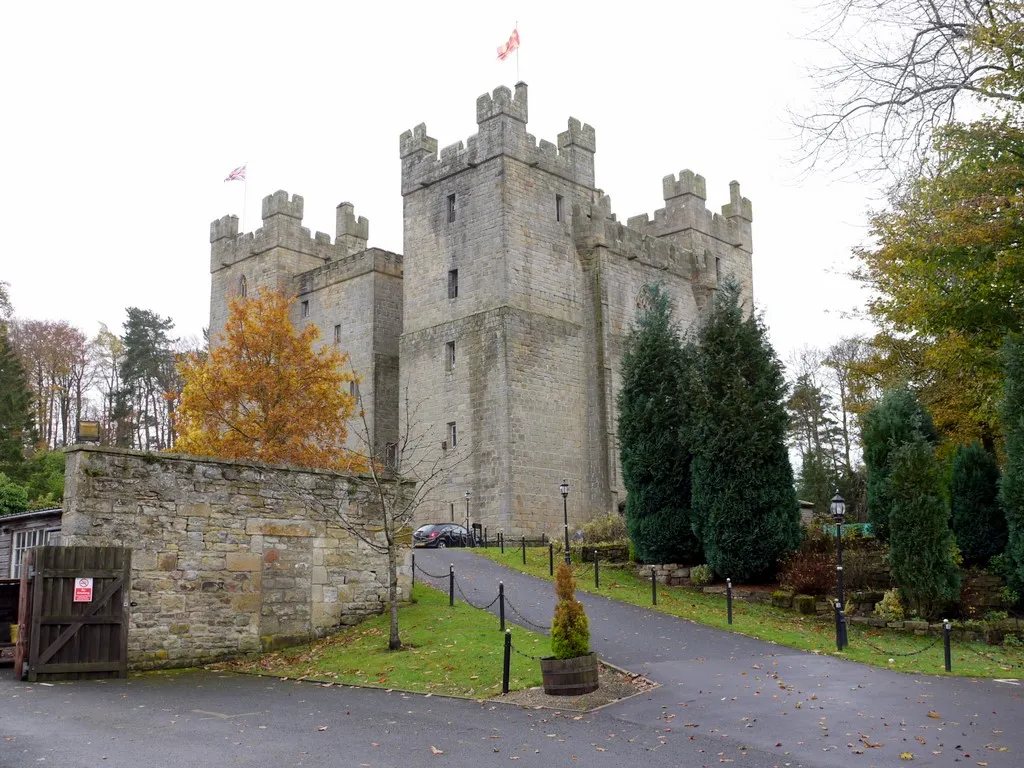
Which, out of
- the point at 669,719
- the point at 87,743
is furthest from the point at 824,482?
the point at 87,743

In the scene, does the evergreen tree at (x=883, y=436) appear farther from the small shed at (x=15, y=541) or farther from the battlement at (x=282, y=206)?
the battlement at (x=282, y=206)

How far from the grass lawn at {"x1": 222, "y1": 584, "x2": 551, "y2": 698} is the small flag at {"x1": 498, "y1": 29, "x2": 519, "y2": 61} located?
2387 cm

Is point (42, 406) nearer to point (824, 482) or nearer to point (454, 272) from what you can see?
point (454, 272)

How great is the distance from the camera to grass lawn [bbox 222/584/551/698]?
1395 centimetres

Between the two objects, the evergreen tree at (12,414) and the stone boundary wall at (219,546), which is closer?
the stone boundary wall at (219,546)

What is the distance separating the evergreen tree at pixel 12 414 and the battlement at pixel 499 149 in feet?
55.6

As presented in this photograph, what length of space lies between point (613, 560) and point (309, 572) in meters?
10.8

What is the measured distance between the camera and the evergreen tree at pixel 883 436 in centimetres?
2380

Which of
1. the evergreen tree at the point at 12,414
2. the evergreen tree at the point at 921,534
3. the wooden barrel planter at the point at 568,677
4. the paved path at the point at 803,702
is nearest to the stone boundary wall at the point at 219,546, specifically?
the paved path at the point at 803,702

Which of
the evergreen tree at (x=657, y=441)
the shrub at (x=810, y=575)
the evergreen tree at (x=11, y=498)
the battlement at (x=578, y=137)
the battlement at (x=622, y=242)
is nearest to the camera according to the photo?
the shrub at (x=810, y=575)

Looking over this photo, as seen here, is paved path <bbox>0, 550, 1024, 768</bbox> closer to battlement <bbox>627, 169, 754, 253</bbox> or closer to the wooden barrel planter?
the wooden barrel planter

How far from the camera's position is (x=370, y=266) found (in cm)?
4178

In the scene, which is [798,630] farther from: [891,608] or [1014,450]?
[1014,450]

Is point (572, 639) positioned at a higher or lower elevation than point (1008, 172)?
lower
